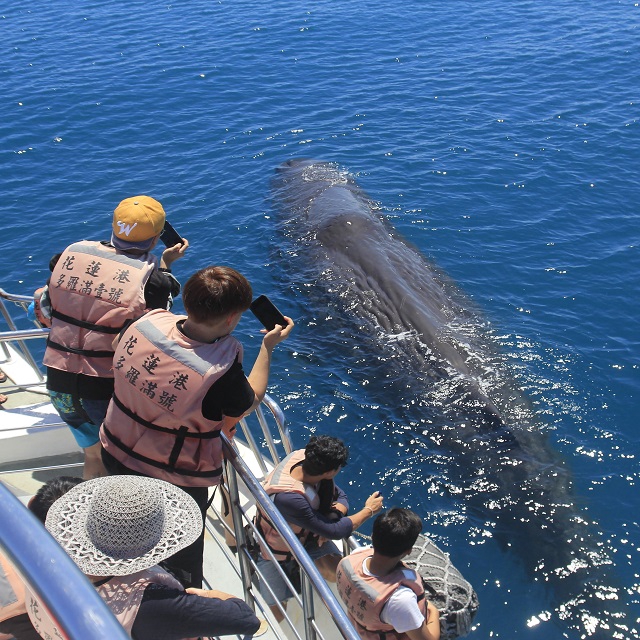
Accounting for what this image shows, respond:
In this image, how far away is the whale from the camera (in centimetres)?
822

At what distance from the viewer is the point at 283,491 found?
5.29 m

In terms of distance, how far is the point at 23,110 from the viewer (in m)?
20.9

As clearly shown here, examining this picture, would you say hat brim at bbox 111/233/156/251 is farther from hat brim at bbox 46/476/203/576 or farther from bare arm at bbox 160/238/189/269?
hat brim at bbox 46/476/203/576

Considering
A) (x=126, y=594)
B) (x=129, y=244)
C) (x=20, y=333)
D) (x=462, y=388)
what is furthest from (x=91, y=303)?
(x=462, y=388)

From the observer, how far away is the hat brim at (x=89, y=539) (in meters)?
3.12

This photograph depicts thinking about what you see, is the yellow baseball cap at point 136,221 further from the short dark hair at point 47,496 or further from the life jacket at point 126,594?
the life jacket at point 126,594

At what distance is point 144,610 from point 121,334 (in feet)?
5.38

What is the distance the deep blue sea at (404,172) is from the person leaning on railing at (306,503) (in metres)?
3.14

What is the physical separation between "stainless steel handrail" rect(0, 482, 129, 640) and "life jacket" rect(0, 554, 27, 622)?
1228mm

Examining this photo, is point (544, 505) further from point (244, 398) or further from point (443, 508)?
point (244, 398)

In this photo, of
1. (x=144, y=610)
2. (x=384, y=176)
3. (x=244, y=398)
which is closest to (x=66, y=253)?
(x=244, y=398)

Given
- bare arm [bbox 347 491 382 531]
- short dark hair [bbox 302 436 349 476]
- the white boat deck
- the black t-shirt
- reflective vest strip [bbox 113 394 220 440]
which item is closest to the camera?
the black t-shirt

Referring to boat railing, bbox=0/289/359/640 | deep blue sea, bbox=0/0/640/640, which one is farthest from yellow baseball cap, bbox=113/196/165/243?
deep blue sea, bbox=0/0/640/640

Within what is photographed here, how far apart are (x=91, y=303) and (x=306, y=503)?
202 centimetres
